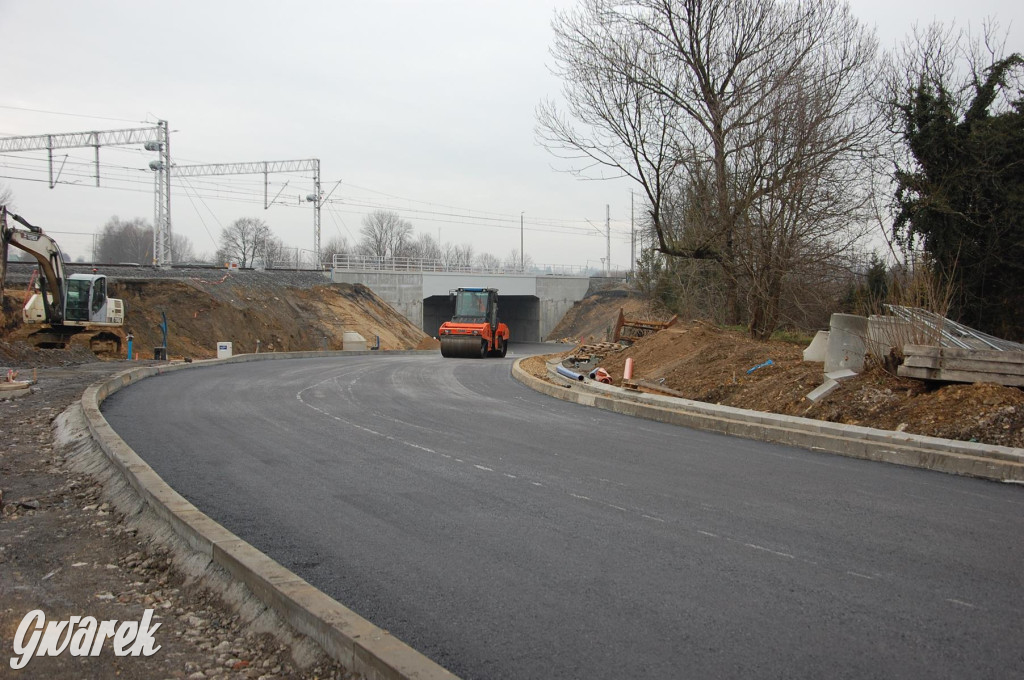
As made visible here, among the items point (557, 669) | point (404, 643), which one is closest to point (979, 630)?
point (557, 669)

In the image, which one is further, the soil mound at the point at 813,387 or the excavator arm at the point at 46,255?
the excavator arm at the point at 46,255

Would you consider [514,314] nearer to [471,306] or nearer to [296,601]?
[471,306]

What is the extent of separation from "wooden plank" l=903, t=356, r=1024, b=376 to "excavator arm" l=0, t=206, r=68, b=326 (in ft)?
74.6

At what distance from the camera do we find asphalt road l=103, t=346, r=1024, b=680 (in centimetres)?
425

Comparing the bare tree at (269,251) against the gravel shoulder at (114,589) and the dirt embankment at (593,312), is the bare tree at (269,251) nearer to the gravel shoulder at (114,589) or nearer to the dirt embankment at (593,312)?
the dirt embankment at (593,312)

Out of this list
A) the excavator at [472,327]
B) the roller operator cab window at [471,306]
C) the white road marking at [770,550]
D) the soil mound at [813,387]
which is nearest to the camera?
the white road marking at [770,550]

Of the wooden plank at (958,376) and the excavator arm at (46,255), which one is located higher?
the excavator arm at (46,255)

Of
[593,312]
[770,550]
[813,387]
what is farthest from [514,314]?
[770,550]

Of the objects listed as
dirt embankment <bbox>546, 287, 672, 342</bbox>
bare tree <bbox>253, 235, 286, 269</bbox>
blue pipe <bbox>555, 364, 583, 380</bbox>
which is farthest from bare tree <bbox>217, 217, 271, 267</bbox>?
blue pipe <bbox>555, 364, 583, 380</bbox>

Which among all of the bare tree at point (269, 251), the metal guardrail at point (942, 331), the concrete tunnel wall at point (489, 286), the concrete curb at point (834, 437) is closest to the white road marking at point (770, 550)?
the concrete curb at point (834, 437)

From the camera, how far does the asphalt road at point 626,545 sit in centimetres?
425

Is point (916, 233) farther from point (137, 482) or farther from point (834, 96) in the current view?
point (137, 482)

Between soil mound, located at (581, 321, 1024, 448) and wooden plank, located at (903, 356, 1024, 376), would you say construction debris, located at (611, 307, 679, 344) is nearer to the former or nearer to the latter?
soil mound, located at (581, 321, 1024, 448)

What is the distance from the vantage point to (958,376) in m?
11.6
